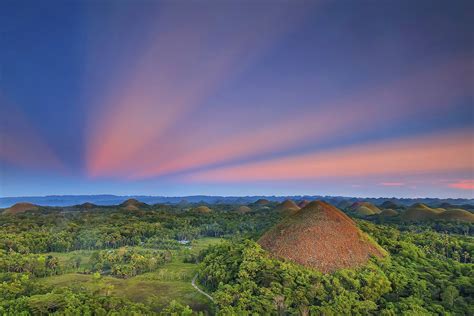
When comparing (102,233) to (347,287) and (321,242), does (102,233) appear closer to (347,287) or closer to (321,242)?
(321,242)

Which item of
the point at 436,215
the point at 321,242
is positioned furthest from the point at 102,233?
the point at 436,215

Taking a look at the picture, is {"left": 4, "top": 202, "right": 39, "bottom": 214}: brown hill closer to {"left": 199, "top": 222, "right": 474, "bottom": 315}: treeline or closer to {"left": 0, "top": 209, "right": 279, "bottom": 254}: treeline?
{"left": 0, "top": 209, "right": 279, "bottom": 254}: treeline

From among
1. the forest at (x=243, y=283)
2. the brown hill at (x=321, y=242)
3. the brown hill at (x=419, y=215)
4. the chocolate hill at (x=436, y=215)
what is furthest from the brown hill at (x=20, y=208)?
the chocolate hill at (x=436, y=215)

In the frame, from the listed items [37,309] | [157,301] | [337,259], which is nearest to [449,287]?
[337,259]

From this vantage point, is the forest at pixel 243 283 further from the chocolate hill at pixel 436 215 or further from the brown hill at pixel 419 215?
the brown hill at pixel 419 215

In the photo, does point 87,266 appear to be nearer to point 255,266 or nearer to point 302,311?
point 255,266

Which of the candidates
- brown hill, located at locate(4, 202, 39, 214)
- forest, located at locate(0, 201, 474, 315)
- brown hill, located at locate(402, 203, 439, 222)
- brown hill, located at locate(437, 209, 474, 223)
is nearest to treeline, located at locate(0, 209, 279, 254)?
forest, located at locate(0, 201, 474, 315)
